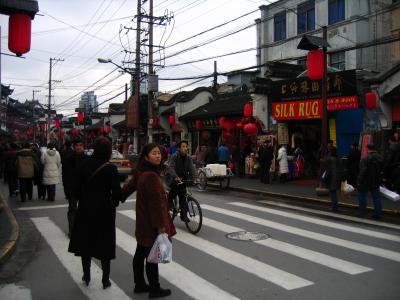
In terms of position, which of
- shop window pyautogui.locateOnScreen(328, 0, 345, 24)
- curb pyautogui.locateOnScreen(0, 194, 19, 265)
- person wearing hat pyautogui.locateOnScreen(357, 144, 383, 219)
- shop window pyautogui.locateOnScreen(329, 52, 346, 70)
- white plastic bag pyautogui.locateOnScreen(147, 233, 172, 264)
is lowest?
curb pyautogui.locateOnScreen(0, 194, 19, 265)

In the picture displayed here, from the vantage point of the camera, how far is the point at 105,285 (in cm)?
563

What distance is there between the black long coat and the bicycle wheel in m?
3.58

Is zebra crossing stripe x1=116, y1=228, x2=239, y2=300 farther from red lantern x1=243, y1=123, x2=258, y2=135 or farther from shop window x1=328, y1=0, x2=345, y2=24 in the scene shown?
shop window x1=328, y1=0, x2=345, y2=24

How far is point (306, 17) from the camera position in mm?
34188

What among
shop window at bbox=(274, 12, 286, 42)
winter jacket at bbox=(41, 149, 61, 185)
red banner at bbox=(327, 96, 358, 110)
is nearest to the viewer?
winter jacket at bbox=(41, 149, 61, 185)

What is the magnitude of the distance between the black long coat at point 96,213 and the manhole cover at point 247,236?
11.8 feet

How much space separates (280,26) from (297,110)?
20.8 m

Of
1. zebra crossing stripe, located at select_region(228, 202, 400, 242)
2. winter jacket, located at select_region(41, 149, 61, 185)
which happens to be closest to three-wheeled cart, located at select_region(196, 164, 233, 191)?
zebra crossing stripe, located at select_region(228, 202, 400, 242)

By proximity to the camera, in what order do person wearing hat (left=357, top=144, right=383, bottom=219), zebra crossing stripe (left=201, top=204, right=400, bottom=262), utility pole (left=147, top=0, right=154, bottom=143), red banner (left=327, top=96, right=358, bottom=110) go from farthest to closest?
utility pole (left=147, top=0, right=154, bottom=143)
red banner (left=327, top=96, right=358, bottom=110)
person wearing hat (left=357, top=144, right=383, bottom=219)
zebra crossing stripe (left=201, top=204, right=400, bottom=262)

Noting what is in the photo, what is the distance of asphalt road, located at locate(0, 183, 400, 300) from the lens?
5.49 m

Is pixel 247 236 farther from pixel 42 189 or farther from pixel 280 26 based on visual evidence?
pixel 280 26

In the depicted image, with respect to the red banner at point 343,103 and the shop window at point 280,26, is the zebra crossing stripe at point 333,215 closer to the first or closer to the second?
the red banner at point 343,103

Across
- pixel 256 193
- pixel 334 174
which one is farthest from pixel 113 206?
pixel 256 193

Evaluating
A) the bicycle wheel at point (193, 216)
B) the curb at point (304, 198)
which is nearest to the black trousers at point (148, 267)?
the bicycle wheel at point (193, 216)
